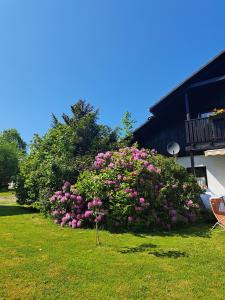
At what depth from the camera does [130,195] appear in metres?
10.8

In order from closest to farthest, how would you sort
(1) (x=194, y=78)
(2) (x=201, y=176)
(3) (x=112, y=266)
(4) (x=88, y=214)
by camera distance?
(3) (x=112, y=266) → (4) (x=88, y=214) → (1) (x=194, y=78) → (2) (x=201, y=176)

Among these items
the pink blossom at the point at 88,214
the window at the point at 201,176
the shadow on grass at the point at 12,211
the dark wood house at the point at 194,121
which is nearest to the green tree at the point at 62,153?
the shadow on grass at the point at 12,211

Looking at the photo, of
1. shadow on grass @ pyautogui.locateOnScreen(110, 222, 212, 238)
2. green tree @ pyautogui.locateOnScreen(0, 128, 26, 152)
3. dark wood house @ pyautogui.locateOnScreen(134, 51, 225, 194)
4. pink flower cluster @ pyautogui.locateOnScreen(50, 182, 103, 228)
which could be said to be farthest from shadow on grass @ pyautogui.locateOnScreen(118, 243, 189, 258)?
green tree @ pyautogui.locateOnScreen(0, 128, 26, 152)

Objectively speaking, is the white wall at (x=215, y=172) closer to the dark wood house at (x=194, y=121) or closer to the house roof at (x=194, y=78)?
the dark wood house at (x=194, y=121)

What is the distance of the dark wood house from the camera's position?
613 inches

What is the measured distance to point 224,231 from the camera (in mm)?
10469

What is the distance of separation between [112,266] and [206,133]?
35.6 ft

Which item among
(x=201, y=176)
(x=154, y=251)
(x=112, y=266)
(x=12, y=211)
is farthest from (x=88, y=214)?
(x=201, y=176)

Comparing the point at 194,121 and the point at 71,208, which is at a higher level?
the point at 194,121

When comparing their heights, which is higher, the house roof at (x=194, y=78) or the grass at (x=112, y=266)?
the house roof at (x=194, y=78)

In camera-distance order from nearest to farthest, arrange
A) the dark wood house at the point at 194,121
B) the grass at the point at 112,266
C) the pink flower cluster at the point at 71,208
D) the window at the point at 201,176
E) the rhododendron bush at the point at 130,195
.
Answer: the grass at the point at 112,266
the rhododendron bush at the point at 130,195
the pink flower cluster at the point at 71,208
the dark wood house at the point at 194,121
the window at the point at 201,176

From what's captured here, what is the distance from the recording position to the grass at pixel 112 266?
17.4 feet

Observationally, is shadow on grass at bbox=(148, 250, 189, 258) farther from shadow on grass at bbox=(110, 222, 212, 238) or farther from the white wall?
the white wall

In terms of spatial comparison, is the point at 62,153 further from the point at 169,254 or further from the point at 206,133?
the point at 169,254
